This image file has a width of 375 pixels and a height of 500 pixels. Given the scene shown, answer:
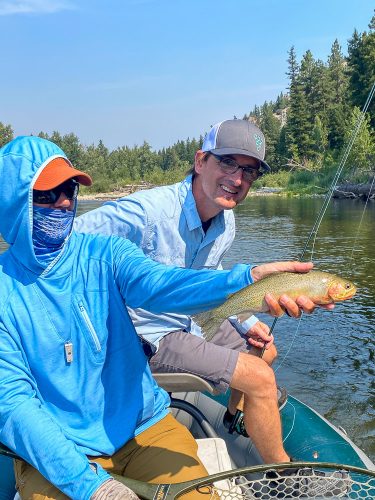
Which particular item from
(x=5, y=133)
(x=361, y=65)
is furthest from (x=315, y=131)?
(x=5, y=133)

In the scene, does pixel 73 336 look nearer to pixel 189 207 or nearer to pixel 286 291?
pixel 286 291

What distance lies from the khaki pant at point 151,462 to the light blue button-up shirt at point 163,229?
852 millimetres

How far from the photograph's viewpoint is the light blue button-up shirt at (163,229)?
335cm

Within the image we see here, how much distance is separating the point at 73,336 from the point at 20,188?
2.22 feet

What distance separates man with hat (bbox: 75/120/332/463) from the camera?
10.2 feet

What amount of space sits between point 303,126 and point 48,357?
78146 millimetres

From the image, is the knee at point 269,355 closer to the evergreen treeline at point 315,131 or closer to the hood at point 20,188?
the hood at point 20,188

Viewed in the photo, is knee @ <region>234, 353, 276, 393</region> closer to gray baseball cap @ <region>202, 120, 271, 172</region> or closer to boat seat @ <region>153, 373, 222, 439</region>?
boat seat @ <region>153, 373, 222, 439</region>

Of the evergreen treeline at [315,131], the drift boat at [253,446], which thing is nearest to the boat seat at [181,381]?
the drift boat at [253,446]

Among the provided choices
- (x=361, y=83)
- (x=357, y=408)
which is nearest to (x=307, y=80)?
(x=361, y=83)

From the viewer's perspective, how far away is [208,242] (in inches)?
145

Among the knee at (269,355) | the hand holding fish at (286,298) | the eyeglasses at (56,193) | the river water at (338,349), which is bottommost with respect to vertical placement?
the river water at (338,349)

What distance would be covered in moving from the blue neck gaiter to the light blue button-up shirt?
89cm

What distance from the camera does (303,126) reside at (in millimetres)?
76375
